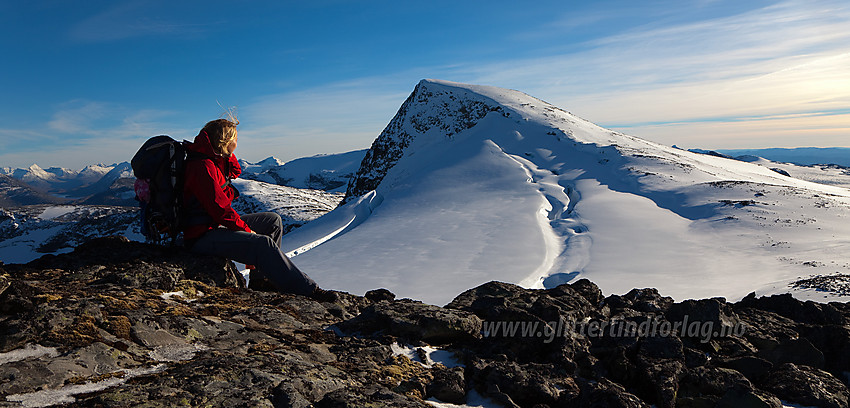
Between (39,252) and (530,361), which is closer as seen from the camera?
(530,361)

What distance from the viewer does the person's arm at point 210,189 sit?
693 centimetres

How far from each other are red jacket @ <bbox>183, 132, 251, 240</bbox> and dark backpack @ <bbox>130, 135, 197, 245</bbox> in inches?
5.3

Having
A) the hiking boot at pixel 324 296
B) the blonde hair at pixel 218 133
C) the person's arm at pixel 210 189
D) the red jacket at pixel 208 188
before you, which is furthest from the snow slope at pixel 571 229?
the blonde hair at pixel 218 133

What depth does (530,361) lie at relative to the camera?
18.5ft

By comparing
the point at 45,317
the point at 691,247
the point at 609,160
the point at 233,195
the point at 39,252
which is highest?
the point at 609,160

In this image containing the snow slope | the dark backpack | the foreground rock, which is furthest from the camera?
the snow slope

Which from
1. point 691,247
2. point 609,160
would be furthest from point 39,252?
point 691,247

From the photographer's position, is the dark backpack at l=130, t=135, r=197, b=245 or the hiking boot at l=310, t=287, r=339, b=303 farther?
the hiking boot at l=310, t=287, r=339, b=303

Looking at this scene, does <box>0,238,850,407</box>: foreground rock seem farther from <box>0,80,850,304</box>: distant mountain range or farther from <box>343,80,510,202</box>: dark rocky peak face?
<box>343,80,510,202</box>: dark rocky peak face

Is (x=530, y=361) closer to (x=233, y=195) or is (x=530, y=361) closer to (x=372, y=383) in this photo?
(x=372, y=383)

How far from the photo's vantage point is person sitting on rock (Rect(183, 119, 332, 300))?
7012 millimetres

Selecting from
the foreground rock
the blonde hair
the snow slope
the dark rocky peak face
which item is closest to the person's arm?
the blonde hair

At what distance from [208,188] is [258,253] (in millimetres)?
1264

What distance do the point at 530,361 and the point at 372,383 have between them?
2183 millimetres
